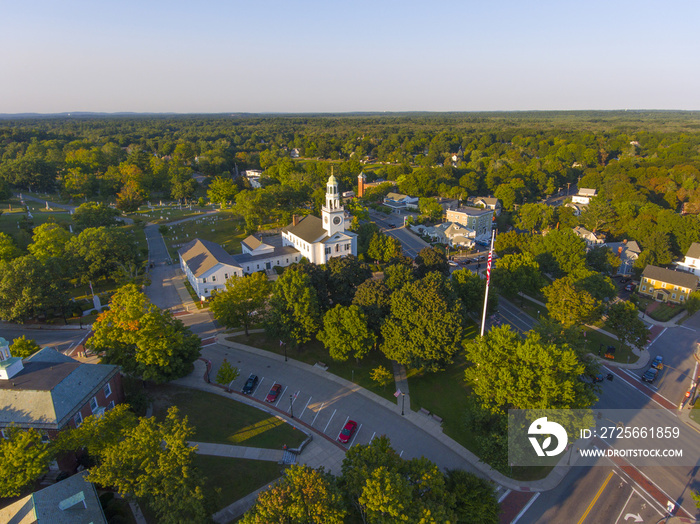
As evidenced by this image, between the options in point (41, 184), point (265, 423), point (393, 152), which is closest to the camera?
point (265, 423)

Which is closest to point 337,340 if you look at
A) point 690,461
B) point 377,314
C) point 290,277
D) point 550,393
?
point 377,314

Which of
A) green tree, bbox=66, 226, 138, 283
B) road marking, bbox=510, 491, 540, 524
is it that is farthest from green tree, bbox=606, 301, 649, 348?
green tree, bbox=66, 226, 138, 283

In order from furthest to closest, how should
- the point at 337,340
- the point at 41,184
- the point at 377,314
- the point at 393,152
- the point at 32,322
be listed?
1. the point at 393,152
2. the point at 41,184
3. the point at 32,322
4. the point at 377,314
5. the point at 337,340

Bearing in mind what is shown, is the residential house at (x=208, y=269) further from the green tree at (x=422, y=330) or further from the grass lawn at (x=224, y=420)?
the green tree at (x=422, y=330)

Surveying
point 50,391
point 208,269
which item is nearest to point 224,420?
point 50,391

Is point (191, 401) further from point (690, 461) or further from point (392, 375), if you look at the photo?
point (690, 461)

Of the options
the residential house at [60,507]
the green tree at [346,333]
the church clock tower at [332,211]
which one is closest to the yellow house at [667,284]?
the church clock tower at [332,211]

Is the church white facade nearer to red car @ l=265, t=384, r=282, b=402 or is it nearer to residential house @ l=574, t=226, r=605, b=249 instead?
red car @ l=265, t=384, r=282, b=402

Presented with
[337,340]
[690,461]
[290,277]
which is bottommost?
[690,461]
